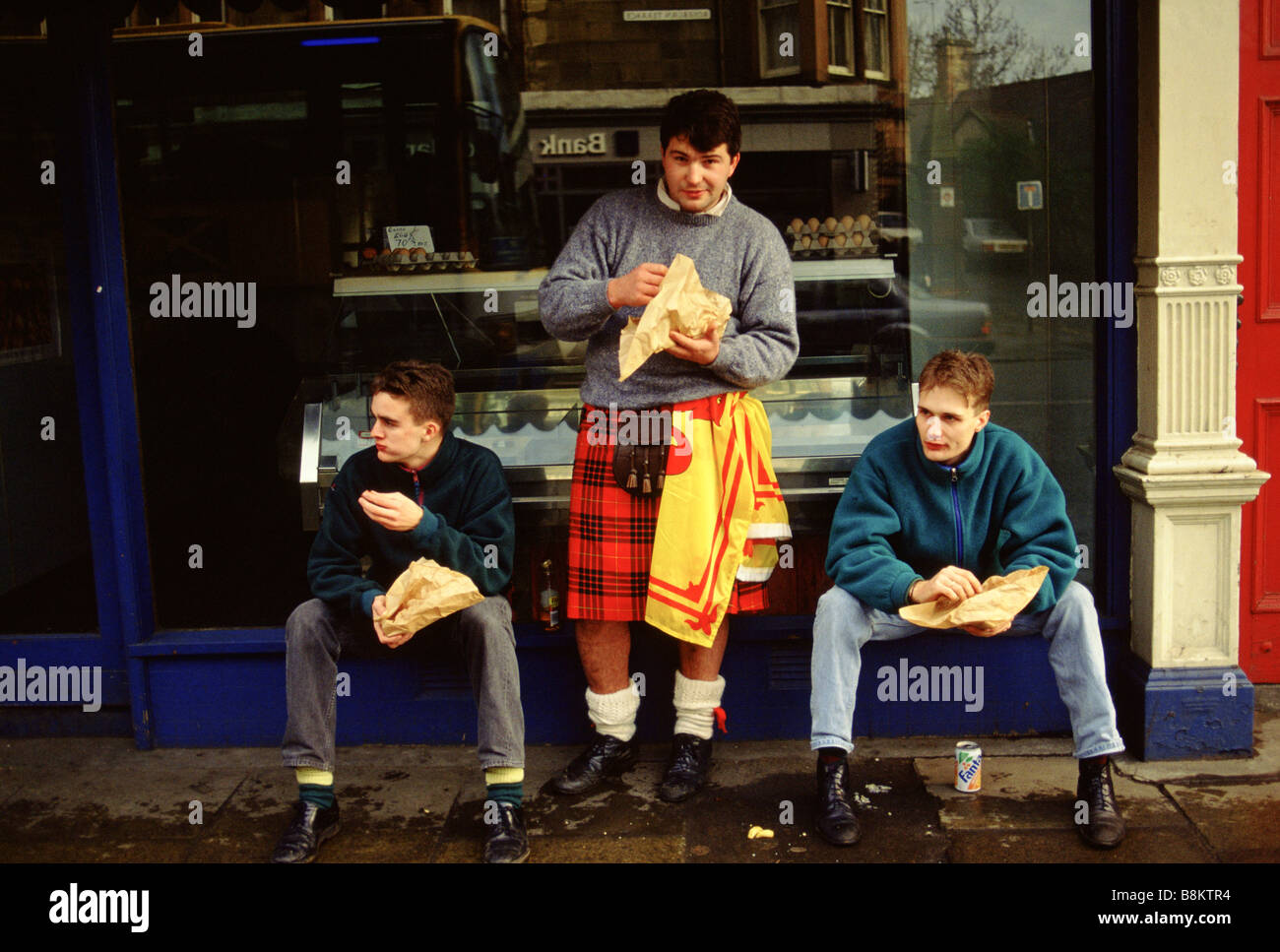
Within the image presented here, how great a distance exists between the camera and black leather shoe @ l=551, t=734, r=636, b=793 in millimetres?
3582

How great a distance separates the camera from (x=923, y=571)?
10.9ft

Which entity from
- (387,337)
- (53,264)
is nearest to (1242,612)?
(387,337)

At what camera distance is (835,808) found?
3.27m

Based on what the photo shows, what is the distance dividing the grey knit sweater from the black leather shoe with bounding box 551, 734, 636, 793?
102cm

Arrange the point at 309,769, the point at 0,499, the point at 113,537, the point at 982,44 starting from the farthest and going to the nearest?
1. the point at 0,499
2. the point at 982,44
3. the point at 113,537
4. the point at 309,769

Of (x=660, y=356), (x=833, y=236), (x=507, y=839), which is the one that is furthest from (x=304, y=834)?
(x=833, y=236)

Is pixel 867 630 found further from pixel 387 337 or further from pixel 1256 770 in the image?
pixel 387 337

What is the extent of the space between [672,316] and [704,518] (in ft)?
1.88

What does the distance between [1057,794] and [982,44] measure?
2.51 meters

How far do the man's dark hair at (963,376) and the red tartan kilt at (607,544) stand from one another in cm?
82

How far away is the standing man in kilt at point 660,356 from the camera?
11.2ft
